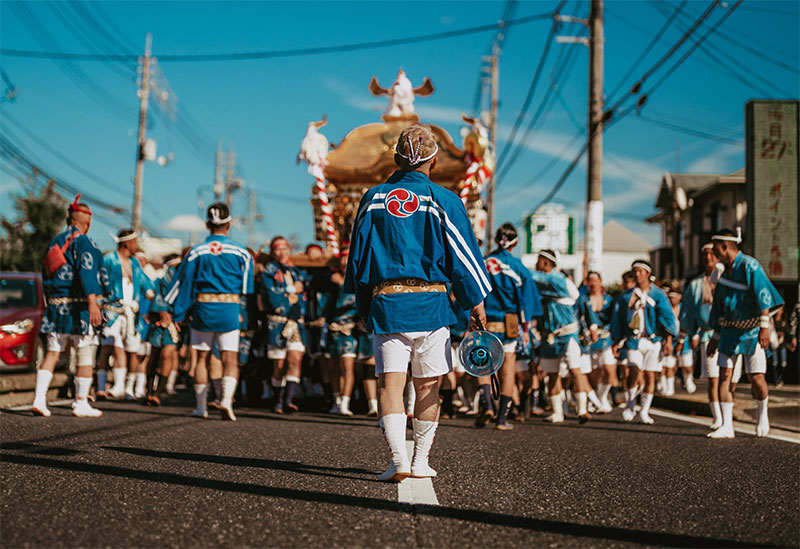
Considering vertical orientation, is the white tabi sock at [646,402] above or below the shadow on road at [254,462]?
above

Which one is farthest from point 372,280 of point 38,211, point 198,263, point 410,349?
point 38,211

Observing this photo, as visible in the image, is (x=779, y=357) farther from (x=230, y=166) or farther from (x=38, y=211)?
(x=230, y=166)

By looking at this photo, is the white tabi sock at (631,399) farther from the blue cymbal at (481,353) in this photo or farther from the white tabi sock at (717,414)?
the blue cymbal at (481,353)

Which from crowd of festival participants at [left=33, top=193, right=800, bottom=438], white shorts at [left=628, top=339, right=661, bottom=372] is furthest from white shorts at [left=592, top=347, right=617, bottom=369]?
white shorts at [left=628, top=339, right=661, bottom=372]

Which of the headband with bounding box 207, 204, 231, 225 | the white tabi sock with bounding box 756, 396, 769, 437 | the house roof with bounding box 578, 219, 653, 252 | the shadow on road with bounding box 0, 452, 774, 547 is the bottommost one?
the shadow on road with bounding box 0, 452, 774, 547

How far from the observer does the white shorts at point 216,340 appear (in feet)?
26.6

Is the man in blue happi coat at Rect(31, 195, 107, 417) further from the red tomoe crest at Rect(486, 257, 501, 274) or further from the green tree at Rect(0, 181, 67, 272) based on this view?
the green tree at Rect(0, 181, 67, 272)

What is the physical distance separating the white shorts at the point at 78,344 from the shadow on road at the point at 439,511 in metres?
3.15

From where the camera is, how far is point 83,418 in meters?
7.72

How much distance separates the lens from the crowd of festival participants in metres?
7.90

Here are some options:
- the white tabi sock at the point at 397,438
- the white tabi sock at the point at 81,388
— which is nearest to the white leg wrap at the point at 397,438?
the white tabi sock at the point at 397,438

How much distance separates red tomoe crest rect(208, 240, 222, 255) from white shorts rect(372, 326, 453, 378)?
12.2 feet

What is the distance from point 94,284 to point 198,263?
97 cm

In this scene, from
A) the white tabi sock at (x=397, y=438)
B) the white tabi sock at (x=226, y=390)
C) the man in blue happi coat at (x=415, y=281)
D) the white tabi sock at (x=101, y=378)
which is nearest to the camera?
the white tabi sock at (x=397, y=438)
